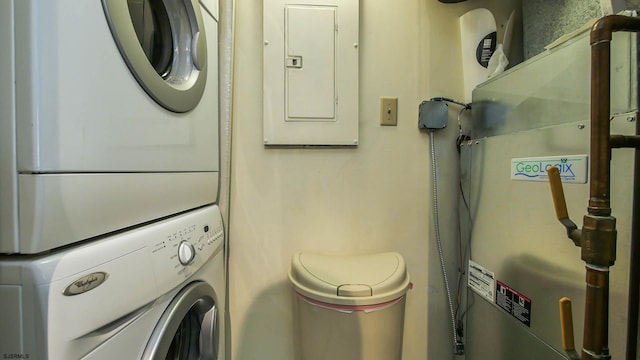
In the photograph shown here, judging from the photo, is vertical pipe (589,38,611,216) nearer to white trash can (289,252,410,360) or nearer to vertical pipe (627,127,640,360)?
vertical pipe (627,127,640,360)

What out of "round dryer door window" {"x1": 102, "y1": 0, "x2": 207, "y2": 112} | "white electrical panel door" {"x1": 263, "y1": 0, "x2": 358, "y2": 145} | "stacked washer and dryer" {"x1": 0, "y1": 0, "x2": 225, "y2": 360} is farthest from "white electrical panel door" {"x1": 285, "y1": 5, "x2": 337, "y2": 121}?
"stacked washer and dryer" {"x1": 0, "y1": 0, "x2": 225, "y2": 360}

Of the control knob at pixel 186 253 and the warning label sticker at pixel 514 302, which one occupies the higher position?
the control knob at pixel 186 253

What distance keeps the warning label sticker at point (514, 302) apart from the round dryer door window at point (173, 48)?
1045 millimetres

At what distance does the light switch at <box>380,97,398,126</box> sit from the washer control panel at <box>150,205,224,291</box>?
754mm

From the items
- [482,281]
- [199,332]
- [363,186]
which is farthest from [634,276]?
[199,332]

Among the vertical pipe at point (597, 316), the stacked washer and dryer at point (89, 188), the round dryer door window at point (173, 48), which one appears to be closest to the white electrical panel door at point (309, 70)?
the round dryer door window at point (173, 48)

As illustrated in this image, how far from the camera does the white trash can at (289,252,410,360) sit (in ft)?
2.60

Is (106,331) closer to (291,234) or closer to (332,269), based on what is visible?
(332,269)

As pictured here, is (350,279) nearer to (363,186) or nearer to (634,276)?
(363,186)

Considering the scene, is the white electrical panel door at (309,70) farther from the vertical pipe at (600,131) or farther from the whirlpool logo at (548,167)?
the vertical pipe at (600,131)

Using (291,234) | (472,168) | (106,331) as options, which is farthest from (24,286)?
(472,168)

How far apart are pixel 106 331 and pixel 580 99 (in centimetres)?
104

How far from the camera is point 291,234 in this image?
113 cm

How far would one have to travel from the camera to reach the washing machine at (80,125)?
36 centimetres
